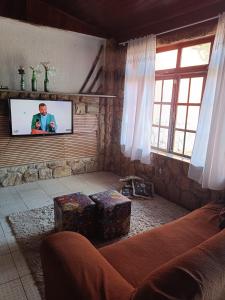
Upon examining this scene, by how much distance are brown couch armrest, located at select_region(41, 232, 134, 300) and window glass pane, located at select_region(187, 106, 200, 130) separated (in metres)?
2.29

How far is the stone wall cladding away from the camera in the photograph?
357 cm

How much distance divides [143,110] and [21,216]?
86.8 inches

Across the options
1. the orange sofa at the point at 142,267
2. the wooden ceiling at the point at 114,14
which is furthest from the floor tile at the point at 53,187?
the wooden ceiling at the point at 114,14

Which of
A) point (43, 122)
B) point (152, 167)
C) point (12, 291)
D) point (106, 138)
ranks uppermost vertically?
point (43, 122)

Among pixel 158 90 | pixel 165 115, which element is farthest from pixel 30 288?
pixel 158 90

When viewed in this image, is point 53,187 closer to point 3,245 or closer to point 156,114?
point 3,245

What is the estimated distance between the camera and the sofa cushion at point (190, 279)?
0.77 metres

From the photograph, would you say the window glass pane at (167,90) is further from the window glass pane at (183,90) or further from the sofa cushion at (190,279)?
the sofa cushion at (190,279)

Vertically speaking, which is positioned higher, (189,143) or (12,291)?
(189,143)

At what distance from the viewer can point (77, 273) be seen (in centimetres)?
107

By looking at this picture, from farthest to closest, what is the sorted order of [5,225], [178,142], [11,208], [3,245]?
[178,142] < [11,208] < [5,225] < [3,245]

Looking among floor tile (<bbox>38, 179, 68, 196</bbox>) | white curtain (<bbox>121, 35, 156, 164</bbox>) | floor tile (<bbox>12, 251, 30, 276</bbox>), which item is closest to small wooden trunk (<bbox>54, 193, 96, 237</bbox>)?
floor tile (<bbox>12, 251, 30, 276</bbox>)

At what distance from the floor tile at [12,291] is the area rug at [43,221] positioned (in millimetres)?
118

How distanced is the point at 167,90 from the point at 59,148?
6.69ft
